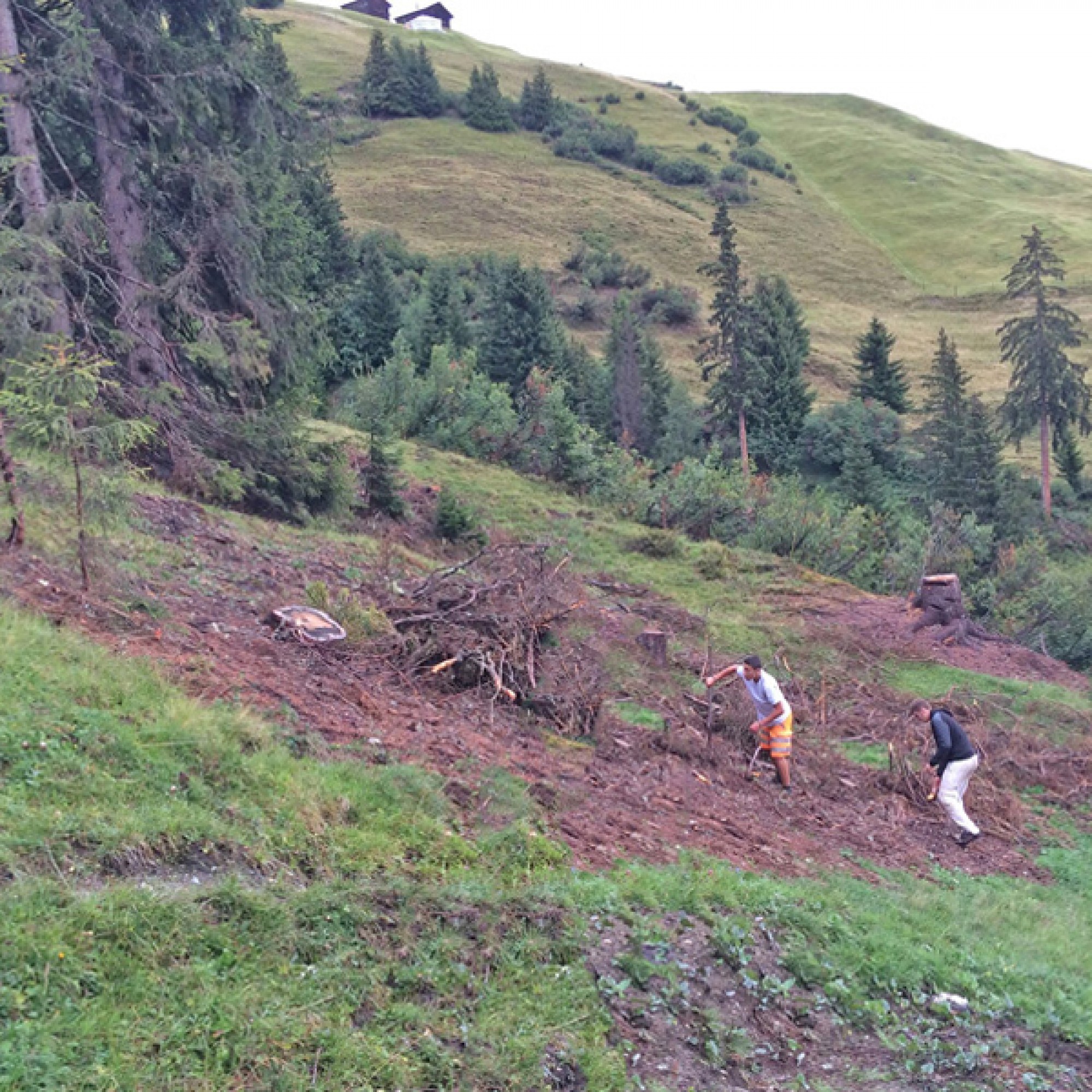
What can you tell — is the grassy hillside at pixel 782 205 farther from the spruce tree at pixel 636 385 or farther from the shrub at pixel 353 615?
the shrub at pixel 353 615

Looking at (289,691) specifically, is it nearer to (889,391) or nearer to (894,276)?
(889,391)

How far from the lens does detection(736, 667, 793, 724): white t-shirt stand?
10.5 metres

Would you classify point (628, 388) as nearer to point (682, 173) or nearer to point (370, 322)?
point (370, 322)

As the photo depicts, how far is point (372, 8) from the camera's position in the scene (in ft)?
400

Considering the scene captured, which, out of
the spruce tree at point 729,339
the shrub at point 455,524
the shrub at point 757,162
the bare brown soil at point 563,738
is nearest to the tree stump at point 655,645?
the bare brown soil at point 563,738

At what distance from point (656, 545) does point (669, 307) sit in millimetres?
39041

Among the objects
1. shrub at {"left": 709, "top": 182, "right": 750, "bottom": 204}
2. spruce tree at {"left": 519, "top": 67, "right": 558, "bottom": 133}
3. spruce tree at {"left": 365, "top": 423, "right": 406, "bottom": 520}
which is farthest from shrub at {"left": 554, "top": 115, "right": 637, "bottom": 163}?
spruce tree at {"left": 365, "top": 423, "right": 406, "bottom": 520}

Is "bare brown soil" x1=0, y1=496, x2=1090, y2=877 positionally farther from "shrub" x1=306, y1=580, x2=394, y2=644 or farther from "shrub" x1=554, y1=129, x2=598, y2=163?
"shrub" x1=554, y1=129, x2=598, y2=163

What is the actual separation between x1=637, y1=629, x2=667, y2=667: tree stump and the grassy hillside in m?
37.8

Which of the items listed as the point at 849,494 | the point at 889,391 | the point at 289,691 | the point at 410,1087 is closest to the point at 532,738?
the point at 289,691

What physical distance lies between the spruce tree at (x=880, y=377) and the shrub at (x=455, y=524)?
3260cm

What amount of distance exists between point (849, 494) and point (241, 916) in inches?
1441

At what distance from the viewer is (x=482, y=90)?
82.2 m

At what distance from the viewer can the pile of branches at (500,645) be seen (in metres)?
10.2
